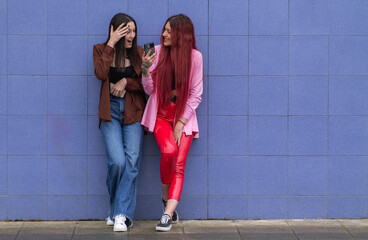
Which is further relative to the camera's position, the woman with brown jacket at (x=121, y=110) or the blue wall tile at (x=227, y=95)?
the blue wall tile at (x=227, y=95)

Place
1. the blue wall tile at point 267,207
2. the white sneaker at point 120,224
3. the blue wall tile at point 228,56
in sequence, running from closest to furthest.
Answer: the white sneaker at point 120,224, the blue wall tile at point 228,56, the blue wall tile at point 267,207

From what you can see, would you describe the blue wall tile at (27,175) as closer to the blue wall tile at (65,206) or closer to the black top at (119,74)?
the blue wall tile at (65,206)

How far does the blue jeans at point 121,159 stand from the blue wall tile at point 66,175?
0.37 meters

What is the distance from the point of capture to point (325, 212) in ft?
18.8

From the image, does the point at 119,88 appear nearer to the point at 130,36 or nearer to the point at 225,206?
the point at 130,36

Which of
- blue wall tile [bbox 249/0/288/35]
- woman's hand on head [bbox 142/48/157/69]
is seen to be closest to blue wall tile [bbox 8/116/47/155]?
woman's hand on head [bbox 142/48/157/69]

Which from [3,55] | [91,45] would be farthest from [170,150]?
[3,55]

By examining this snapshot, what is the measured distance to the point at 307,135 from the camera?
18.7 ft

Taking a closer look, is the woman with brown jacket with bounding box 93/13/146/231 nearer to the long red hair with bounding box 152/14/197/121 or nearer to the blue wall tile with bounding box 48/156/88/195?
the long red hair with bounding box 152/14/197/121

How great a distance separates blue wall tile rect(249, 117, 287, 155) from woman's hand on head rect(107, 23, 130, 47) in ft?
5.12

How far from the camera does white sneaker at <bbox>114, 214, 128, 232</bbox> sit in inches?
207

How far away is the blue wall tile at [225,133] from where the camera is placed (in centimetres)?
566

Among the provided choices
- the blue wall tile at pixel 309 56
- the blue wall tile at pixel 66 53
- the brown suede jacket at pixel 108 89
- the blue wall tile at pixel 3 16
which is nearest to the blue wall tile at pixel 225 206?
the brown suede jacket at pixel 108 89

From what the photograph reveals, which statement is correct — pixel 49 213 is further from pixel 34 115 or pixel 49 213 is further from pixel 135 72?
pixel 135 72
